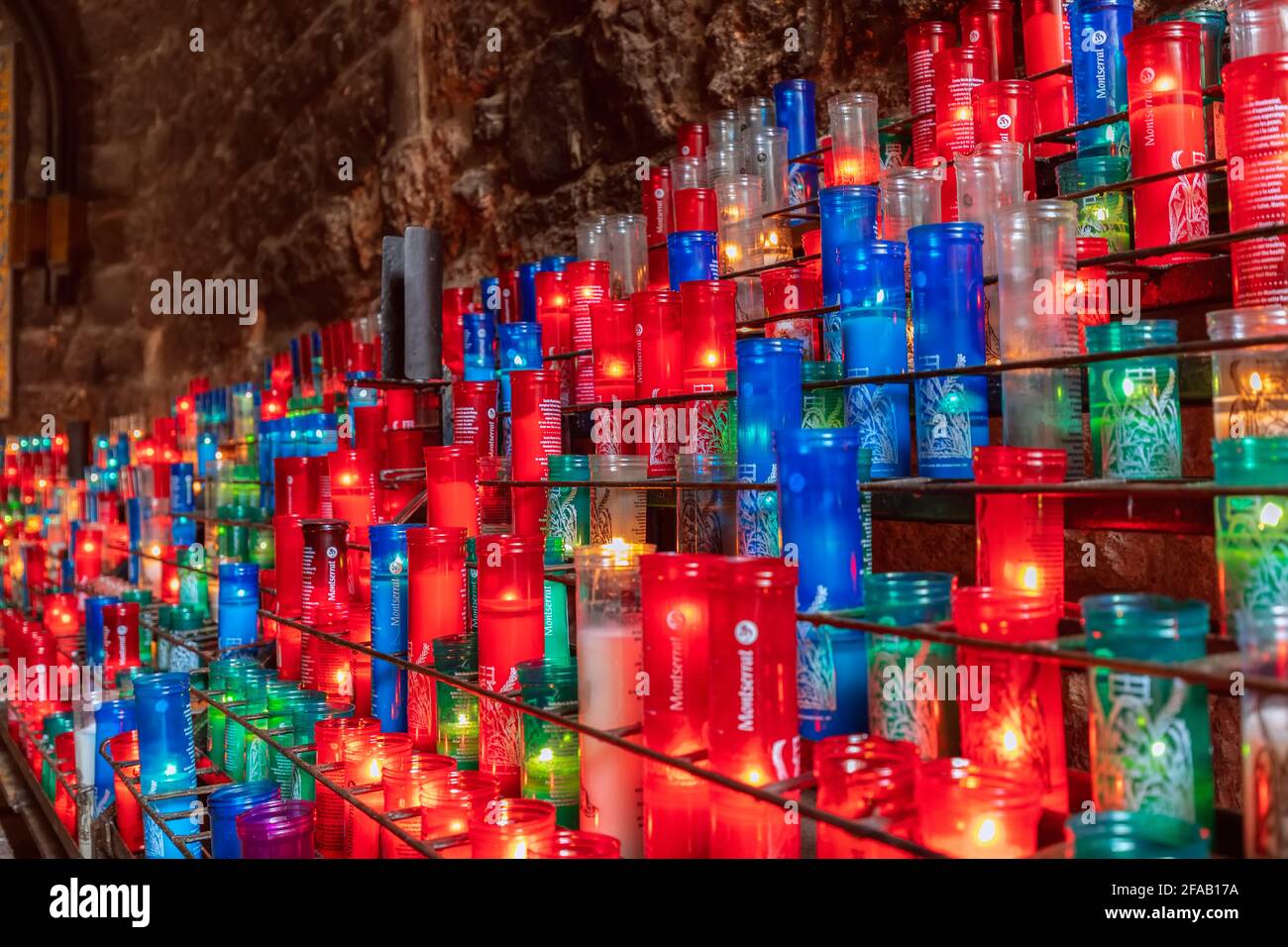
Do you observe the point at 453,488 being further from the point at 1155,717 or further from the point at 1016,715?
the point at 1155,717

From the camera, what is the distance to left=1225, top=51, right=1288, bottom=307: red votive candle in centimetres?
121

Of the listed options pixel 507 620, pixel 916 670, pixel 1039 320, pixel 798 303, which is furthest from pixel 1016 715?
pixel 798 303

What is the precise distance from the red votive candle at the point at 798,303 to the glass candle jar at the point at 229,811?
3.80 ft

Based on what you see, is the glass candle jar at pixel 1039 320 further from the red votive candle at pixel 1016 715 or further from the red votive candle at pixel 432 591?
the red votive candle at pixel 432 591

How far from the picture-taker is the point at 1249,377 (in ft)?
3.79

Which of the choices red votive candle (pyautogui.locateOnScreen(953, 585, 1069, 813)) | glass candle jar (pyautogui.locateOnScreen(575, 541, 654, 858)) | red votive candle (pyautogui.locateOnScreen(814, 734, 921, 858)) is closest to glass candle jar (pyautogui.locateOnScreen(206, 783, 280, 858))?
glass candle jar (pyautogui.locateOnScreen(575, 541, 654, 858))

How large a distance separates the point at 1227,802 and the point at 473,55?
8.78 ft

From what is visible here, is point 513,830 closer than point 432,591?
Yes

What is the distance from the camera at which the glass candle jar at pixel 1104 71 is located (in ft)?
5.24

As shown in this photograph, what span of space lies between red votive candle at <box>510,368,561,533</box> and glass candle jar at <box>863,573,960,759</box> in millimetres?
796

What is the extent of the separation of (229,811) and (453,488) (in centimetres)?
65

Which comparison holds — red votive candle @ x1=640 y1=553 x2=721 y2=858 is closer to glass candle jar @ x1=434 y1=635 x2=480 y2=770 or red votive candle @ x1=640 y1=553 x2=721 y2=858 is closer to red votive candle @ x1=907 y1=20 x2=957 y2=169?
glass candle jar @ x1=434 y1=635 x2=480 y2=770

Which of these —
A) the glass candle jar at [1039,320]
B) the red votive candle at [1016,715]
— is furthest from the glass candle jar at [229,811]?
the glass candle jar at [1039,320]
